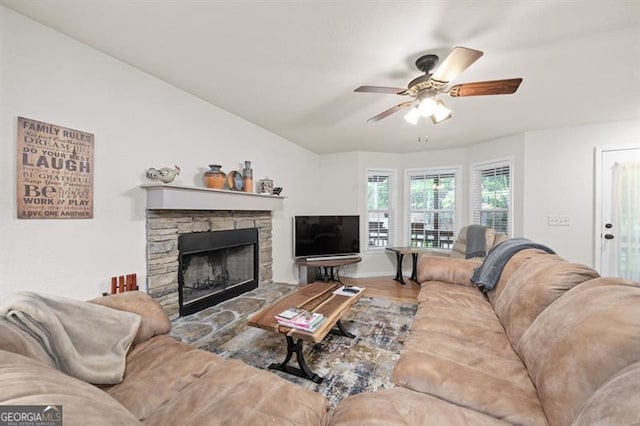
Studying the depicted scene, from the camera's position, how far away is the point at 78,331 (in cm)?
125

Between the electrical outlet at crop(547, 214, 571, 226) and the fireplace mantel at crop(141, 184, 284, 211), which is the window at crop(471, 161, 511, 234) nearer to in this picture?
the electrical outlet at crop(547, 214, 571, 226)

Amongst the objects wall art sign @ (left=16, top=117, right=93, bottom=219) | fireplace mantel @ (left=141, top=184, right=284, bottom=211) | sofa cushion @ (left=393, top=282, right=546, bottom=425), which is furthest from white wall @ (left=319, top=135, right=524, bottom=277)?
wall art sign @ (left=16, top=117, right=93, bottom=219)

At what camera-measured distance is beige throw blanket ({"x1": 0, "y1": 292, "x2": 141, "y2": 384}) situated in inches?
43.4

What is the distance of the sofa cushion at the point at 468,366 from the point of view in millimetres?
1057

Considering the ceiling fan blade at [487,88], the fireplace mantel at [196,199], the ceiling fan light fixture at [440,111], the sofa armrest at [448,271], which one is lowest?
the sofa armrest at [448,271]

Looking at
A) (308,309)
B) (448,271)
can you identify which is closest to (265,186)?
(308,309)

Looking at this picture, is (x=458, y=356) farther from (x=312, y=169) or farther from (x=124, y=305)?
(x=312, y=169)

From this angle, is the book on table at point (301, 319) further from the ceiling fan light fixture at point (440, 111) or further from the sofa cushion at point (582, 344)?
the ceiling fan light fixture at point (440, 111)

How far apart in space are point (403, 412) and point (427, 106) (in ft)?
6.52

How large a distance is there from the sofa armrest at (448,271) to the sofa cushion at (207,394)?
6.67ft

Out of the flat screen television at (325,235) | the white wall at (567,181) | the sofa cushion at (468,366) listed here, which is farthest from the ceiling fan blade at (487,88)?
the flat screen television at (325,235)

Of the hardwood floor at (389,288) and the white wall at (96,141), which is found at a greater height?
the white wall at (96,141)

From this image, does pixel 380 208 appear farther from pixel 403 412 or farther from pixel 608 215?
pixel 403 412

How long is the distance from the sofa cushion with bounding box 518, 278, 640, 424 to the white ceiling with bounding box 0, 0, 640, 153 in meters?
1.56
